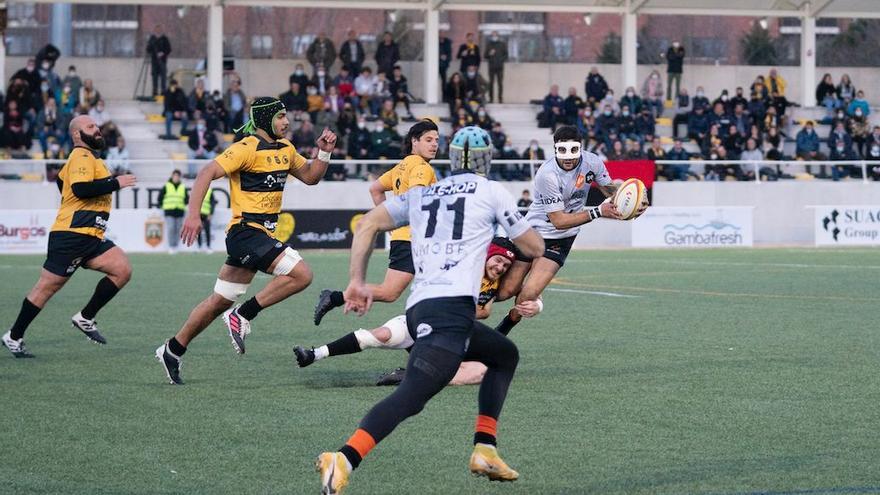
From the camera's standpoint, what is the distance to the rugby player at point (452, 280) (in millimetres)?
6406

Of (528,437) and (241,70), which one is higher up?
(241,70)

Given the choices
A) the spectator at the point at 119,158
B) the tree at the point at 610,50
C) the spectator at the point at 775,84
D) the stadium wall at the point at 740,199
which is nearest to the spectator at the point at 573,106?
the stadium wall at the point at 740,199

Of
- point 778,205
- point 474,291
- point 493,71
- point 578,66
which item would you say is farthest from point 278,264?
point 578,66

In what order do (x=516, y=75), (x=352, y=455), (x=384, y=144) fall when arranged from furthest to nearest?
1. (x=516, y=75)
2. (x=384, y=144)
3. (x=352, y=455)

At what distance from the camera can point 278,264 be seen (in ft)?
34.2

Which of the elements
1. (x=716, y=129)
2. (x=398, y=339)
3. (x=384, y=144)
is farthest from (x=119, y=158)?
(x=398, y=339)

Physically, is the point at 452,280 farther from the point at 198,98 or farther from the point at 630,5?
the point at 630,5


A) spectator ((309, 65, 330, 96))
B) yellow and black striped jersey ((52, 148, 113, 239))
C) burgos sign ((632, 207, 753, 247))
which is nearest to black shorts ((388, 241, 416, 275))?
yellow and black striped jersey ((52, 148, 113, 239))

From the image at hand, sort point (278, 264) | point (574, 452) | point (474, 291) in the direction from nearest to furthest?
point (474, 291) → point (574, 452) → point (278, 264)

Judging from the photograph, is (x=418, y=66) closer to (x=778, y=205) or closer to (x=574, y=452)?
(x=778, y=205)

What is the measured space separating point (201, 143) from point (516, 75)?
1197 cm

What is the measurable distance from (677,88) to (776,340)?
2863cm

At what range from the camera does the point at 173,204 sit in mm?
30219

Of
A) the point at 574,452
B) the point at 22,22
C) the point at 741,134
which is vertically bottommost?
the point at 574,452
